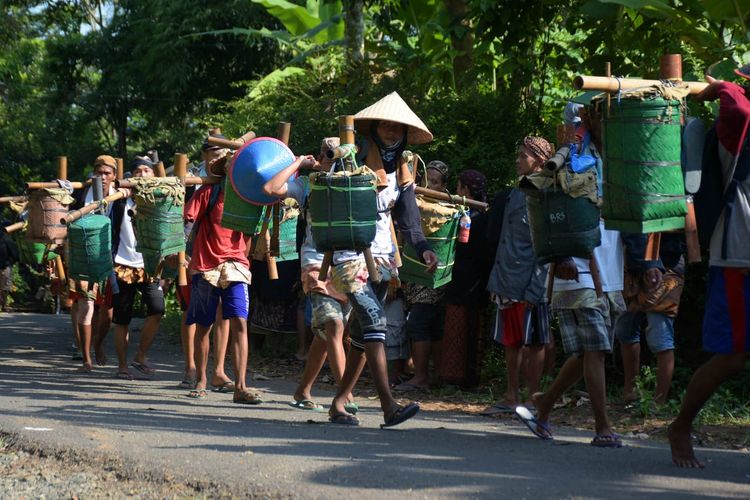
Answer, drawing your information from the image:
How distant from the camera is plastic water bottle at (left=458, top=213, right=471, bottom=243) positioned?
9477mm

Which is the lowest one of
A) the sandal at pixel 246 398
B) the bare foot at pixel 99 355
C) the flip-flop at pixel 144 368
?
the sandal at pixel 246 398

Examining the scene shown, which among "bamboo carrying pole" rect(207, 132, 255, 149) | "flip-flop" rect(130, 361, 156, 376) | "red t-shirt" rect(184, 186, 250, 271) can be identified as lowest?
"flip-flop" rect(130, 361, 156, 376)

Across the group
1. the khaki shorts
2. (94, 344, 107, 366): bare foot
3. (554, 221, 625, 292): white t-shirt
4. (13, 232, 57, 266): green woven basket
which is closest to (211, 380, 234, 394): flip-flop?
(94, 344, 107, 366): bare foot

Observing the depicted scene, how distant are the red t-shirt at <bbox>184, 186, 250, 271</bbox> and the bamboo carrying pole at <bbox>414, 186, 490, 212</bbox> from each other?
Answer: 60.8 inches

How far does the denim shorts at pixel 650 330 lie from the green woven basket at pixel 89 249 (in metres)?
4.55

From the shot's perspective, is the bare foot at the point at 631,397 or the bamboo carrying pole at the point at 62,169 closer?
the bare foot at the point at 631,397

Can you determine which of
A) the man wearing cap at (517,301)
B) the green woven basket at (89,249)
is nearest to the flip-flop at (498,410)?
the man wearing cap at (517,301)

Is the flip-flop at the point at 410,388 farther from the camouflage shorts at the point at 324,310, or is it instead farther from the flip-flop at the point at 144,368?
the flip-flop at the point at 144,368

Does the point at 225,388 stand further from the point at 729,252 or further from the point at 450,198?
the point at 729,252

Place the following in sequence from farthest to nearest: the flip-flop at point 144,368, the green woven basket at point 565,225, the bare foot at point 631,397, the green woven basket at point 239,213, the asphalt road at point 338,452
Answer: the flip-flop at point 144,368
the bare foot at point 631,397
the green woven basket at point 239,213
the green woven basket at point 565,225
the asphalt road at point 338,452

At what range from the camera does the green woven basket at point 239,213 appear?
8.65 metres

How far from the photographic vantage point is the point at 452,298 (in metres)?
10.5

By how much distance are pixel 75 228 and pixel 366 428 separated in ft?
13.1

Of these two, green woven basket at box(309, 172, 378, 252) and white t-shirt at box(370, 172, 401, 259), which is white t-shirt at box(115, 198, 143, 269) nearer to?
white t-shirt at box(370, 172, 401, 259)
